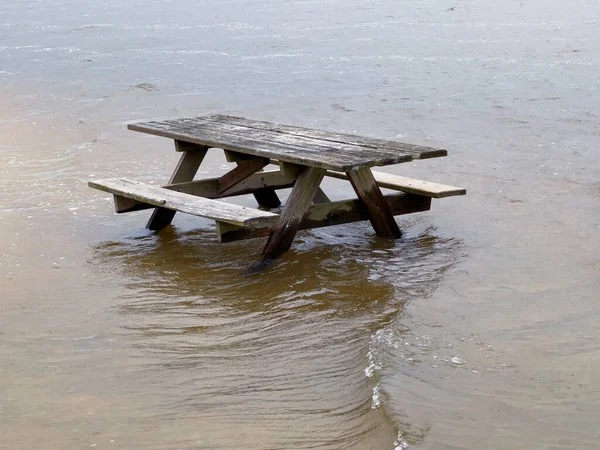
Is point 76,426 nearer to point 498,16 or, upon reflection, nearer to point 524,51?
point 524,51

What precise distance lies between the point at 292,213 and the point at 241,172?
992 millimetres

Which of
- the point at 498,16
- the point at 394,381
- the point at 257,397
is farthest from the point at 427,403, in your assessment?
the point at 498,16

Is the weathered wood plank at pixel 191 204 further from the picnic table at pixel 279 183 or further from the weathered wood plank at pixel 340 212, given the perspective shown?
the weathered wood plank at pixel 340 212

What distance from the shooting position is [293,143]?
5836 mm

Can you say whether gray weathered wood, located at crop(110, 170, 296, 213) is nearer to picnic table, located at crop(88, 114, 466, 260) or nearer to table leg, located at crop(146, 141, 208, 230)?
picnic table, located at crop(88, 114, 466, 260)

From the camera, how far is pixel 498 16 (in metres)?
19.5

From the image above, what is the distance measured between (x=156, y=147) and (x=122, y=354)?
210 inches

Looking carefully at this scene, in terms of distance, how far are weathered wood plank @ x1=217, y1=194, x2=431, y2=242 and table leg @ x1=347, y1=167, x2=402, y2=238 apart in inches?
2.7

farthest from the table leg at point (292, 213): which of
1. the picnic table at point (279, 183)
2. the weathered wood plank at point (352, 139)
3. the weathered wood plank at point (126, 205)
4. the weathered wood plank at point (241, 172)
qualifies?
the weathered wood plank at point (126, 205)

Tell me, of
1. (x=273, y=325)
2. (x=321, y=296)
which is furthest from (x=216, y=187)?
(x=273, y=325)

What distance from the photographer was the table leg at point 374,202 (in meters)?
5.70

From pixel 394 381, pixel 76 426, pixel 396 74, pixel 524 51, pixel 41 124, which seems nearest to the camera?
pixel 76 426

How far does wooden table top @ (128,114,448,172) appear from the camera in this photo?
531cm

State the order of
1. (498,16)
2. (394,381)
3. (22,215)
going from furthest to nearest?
(498,16)
(22,215)
(394,381)
